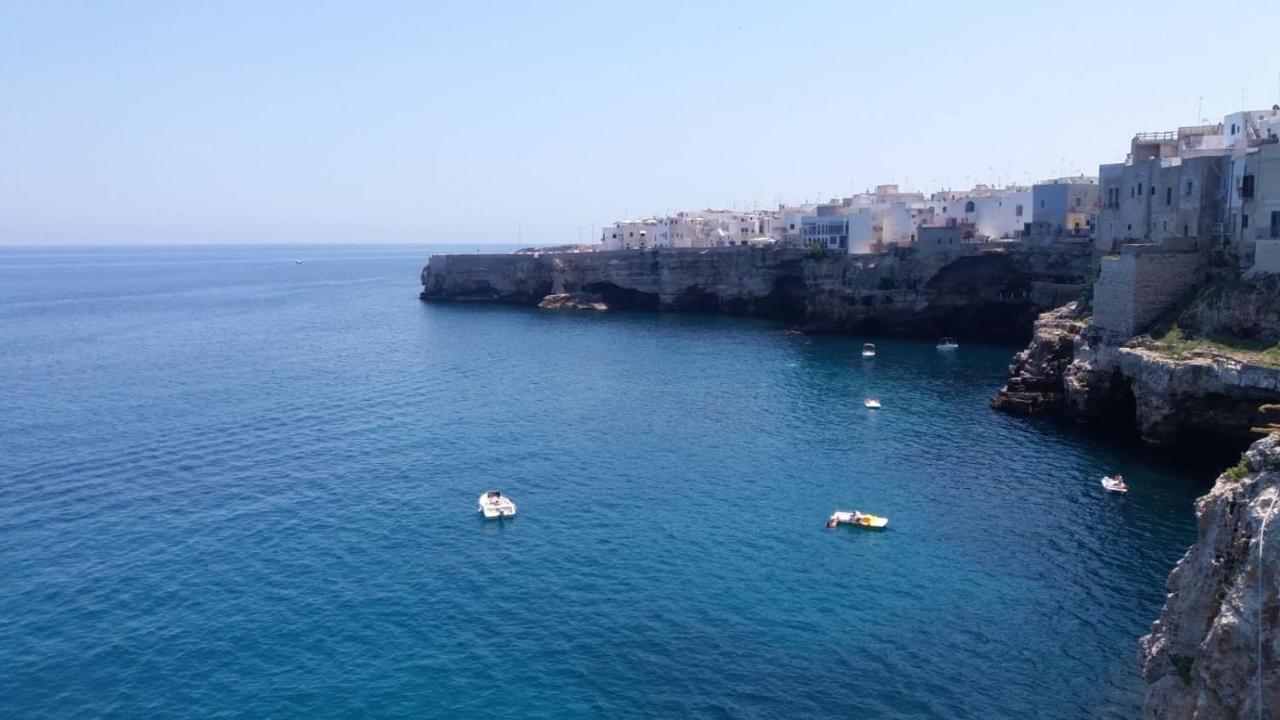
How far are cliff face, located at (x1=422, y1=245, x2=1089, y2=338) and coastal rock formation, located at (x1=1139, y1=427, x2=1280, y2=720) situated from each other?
257ft

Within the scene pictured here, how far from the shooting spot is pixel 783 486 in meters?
52.7

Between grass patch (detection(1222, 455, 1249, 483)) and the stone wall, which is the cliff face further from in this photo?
grass patch (detection(1222, 455, 1249, 483))

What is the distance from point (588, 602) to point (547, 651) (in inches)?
169

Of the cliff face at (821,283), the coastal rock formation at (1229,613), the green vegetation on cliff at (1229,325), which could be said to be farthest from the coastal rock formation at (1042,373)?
the coastal rock formation at (1229,613)

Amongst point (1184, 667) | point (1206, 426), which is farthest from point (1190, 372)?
point (1184, 667)

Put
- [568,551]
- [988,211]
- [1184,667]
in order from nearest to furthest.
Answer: [1184,667] → [568,551] → [988,211]

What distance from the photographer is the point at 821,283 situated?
116 m

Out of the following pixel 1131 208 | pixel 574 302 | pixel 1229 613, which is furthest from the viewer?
pixel 574 302

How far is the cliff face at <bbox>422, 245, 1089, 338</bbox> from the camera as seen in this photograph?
10119 cm

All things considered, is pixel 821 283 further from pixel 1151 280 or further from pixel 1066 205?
pixel 1151 280

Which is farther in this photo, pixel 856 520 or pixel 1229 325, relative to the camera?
pixel 1229 325

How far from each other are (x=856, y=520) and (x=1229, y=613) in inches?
1096

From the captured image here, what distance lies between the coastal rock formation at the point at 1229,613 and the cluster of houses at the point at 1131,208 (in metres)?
45.4

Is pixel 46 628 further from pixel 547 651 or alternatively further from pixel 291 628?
pixel 547 651
